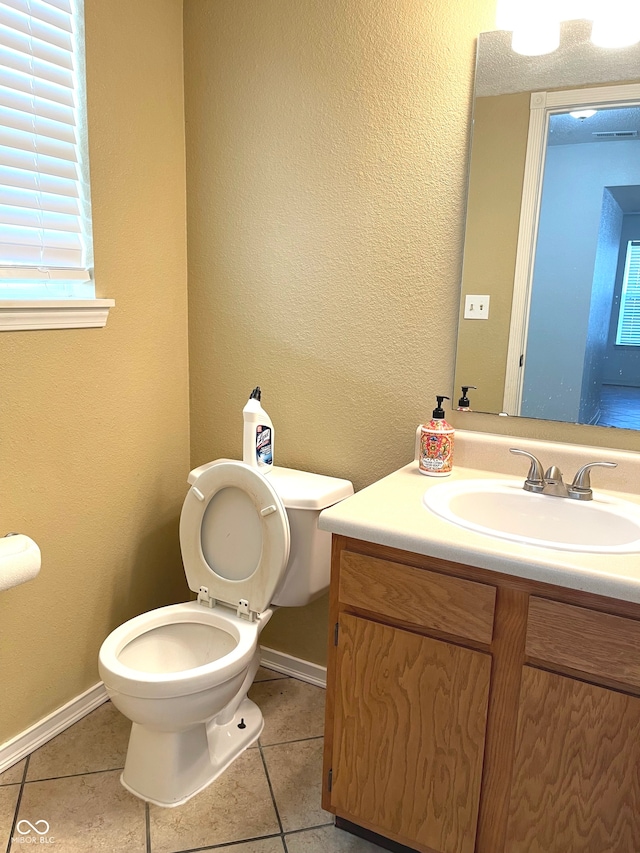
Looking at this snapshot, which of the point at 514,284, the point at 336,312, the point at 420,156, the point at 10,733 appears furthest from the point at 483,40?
the point at 10,733

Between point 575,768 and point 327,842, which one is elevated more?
point 575,768

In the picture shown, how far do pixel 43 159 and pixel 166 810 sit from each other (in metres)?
1.73

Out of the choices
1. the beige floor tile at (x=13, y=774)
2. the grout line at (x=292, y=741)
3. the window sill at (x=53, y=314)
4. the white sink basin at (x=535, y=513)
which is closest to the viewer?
the white sink basin at (x=535, y=513)

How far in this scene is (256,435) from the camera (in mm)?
1971

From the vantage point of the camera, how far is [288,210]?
2025 mm

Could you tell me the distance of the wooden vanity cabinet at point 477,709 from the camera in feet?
3.94

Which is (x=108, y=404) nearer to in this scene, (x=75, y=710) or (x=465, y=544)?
(x=75, y=710)

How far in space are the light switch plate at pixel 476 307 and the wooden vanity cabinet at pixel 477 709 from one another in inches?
28.7

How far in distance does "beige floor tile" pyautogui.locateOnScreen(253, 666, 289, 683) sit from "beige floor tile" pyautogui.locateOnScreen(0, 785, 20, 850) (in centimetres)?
80

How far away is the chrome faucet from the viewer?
155 cm

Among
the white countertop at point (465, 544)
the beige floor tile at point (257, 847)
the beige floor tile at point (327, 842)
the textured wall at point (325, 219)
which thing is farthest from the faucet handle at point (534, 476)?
the beige floor tile at point (257, 847)

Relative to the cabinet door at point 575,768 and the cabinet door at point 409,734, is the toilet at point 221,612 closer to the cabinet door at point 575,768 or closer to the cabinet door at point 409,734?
the cabinet door at point 409,734

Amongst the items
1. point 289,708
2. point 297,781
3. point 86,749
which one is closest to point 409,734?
point 297,781

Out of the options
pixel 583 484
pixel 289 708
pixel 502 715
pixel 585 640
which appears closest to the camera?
pixel 585 640
